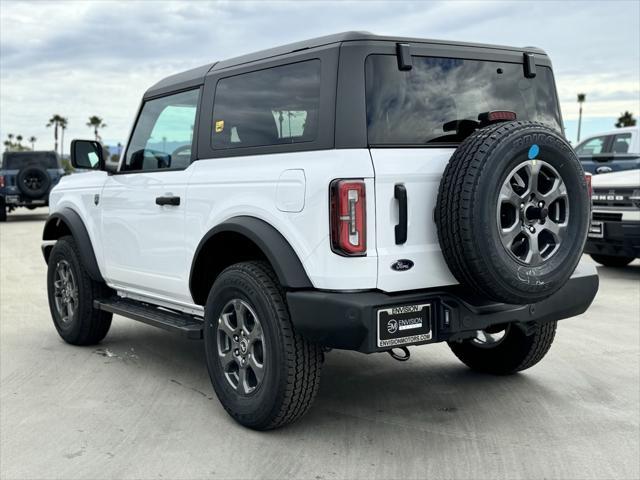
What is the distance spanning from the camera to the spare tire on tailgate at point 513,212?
11.6 ft

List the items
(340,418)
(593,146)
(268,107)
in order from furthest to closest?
(593,146) → (340,418) → (268,107)

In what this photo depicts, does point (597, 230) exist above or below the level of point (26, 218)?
above

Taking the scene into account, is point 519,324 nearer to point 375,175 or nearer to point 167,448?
point 375,175

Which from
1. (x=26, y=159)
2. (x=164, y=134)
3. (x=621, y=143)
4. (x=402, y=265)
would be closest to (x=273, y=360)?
(x=402, y=265)

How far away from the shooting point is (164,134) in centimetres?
520

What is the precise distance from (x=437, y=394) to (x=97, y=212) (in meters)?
2.80

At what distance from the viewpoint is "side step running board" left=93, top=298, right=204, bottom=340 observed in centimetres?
464

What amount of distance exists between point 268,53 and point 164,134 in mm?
1213

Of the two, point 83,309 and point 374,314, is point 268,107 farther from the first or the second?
point 83,309

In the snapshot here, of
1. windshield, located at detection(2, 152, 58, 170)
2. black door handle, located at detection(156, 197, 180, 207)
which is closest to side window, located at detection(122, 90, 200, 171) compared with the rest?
black door handle, located at detection(156, 197, 180, 207)

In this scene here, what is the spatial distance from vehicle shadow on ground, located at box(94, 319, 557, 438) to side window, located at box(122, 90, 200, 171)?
4.69 ft

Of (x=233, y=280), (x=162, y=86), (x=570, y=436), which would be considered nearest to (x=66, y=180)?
(x=162, y=86)

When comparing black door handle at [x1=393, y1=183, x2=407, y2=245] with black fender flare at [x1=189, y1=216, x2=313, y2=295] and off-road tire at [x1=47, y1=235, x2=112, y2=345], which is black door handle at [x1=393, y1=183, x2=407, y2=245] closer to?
black fender flare at [x1=189, y1=216, x2=313, y2=295]

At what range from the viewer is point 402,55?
3.82 meters
